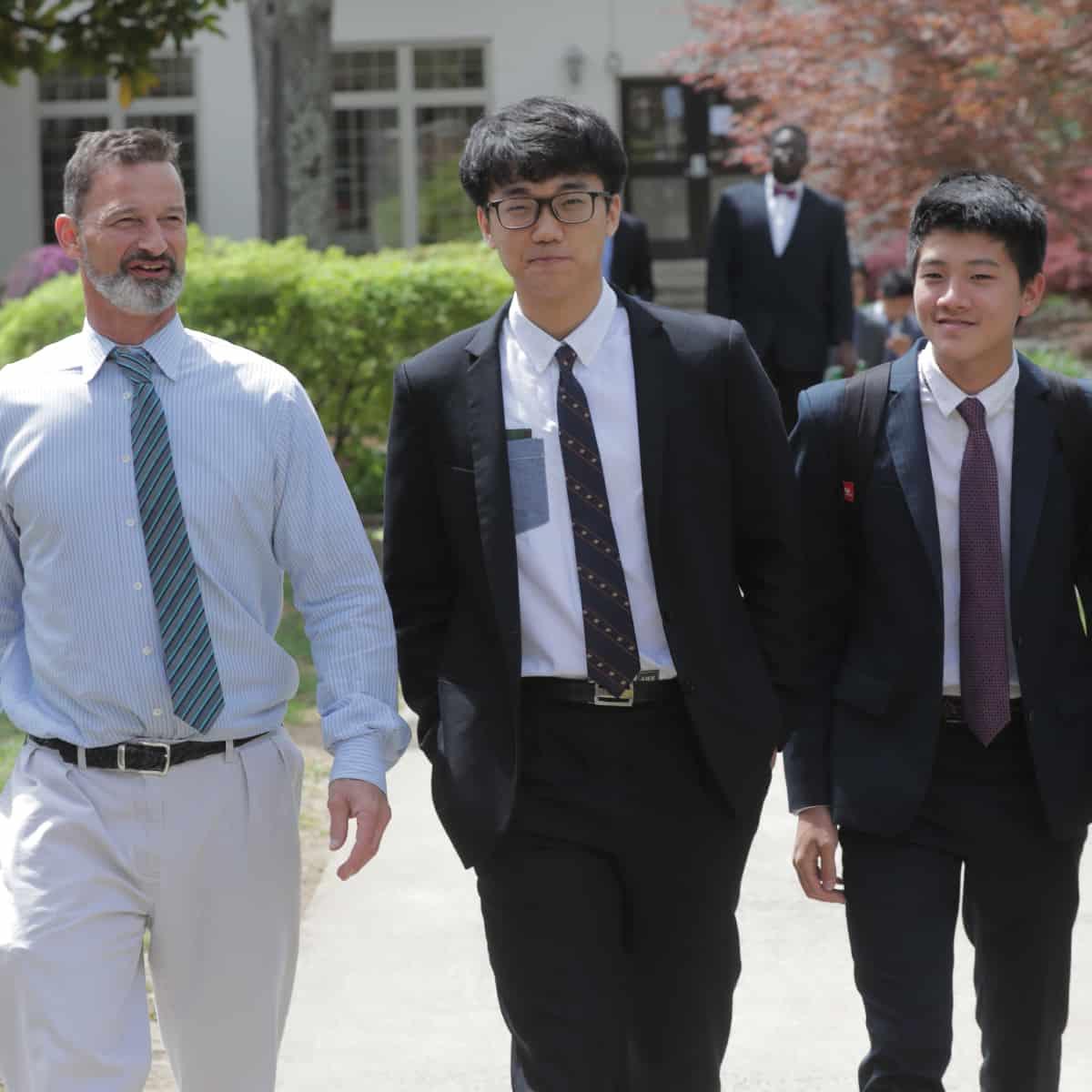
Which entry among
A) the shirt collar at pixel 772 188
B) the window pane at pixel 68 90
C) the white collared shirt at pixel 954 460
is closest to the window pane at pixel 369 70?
the window pane at pixel 68 90

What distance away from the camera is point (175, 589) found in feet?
11.4

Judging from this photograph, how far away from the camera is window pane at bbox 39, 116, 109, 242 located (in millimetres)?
25188

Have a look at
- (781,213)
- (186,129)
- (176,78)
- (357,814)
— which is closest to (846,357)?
(781,213)

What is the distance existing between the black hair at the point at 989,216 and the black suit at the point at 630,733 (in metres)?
0.45

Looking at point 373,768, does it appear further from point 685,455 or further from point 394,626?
point 685,455

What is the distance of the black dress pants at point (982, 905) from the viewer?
367cm

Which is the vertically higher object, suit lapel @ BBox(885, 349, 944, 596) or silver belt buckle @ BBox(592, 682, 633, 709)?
suit lapel @ BBox(885, 349, 944, 596)

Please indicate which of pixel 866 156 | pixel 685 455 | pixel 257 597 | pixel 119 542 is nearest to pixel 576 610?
pixel 685 455

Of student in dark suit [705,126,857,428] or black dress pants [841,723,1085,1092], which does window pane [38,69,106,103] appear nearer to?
student in dark suit [705,126,857,428]

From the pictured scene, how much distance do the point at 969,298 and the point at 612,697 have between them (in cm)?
100

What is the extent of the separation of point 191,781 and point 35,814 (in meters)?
0.26

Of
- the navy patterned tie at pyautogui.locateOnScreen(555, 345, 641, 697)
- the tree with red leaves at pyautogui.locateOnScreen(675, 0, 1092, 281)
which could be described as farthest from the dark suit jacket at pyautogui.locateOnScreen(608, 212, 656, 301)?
the navy patterned tie at pyautogui.locateOnScreen(555, 345, 641, 697)

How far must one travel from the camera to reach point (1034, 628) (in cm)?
371

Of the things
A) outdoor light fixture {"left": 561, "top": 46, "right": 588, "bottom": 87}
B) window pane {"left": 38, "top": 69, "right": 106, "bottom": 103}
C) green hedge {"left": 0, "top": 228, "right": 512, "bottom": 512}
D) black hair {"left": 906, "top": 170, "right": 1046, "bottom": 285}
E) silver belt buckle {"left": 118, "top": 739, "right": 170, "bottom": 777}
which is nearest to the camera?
silver belt buckle {"left": 118, "top": 739, "right": 170, "bottom": 777}
